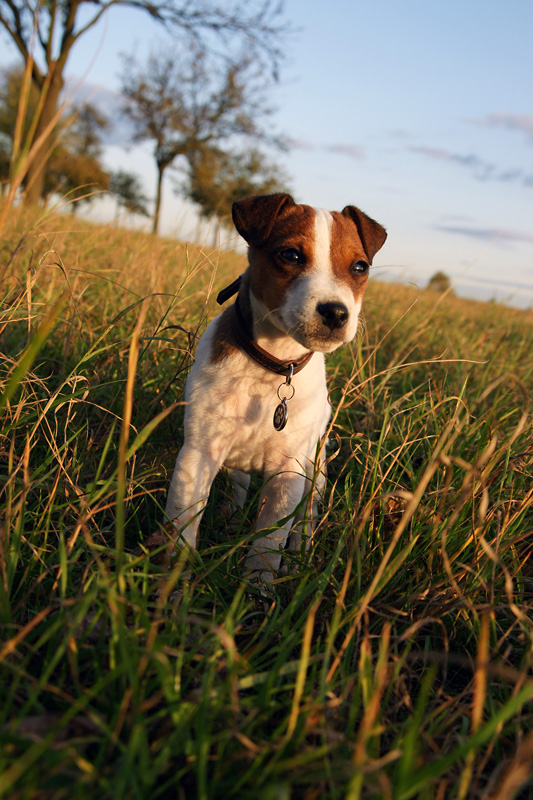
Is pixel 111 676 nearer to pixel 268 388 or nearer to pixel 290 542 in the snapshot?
pixel 268 388

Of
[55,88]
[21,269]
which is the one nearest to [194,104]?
[55,88]

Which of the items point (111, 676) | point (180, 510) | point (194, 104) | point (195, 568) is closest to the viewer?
point (111, 676)

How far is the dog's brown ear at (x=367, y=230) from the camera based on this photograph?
9.93 ft

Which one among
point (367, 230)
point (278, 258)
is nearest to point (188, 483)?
point (278, 258)

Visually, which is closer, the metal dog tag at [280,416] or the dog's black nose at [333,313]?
the dog's black nose at [333,313]

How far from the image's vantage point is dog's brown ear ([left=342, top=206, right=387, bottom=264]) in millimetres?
3025

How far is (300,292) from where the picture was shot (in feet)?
7.92

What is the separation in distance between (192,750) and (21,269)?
433 cm

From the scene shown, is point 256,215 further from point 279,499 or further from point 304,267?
point 279,499

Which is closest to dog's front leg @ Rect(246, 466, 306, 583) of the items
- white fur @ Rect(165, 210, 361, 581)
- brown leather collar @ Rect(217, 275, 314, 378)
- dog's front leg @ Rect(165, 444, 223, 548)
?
white fur @ Rect(165, 210, 361, 581)

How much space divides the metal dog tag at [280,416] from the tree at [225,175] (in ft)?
101

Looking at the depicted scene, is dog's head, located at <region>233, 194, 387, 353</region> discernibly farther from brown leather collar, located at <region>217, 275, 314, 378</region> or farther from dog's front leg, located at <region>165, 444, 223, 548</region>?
dog's front leg, located at <region>165, 444, 223, 548</region>

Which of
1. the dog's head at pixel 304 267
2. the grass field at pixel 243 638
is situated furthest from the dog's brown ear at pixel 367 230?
the grass field at pixel 243 638

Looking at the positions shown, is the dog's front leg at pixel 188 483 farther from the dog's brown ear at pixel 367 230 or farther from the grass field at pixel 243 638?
the dog's brown ear at pixel 367 230
